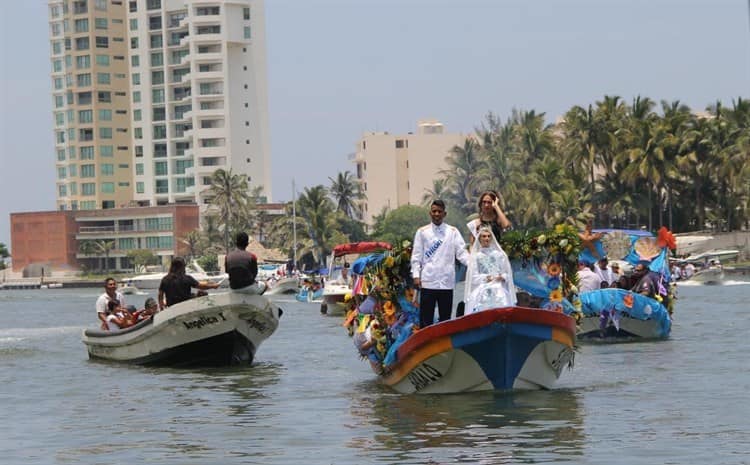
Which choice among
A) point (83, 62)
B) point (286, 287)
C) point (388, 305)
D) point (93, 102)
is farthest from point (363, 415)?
point (83, 62)

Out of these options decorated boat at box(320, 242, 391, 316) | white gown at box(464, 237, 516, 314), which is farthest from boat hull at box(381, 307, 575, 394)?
decorated boat at box(320, 242, 391, 316)

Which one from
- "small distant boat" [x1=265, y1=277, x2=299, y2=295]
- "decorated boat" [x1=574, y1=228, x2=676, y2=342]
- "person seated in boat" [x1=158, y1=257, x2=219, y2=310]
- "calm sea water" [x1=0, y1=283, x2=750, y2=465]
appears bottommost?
"small distant boat" [x1=265, y1=277, x2=299, y2=295]

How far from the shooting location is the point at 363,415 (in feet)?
57.8

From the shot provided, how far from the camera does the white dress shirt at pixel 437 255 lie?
1836 cm

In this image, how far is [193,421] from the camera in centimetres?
1767

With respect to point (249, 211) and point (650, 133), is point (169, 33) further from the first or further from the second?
point (650, 133)

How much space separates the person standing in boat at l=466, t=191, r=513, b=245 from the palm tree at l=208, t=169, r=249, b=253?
435 ft

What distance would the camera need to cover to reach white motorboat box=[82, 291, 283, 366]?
2412 cm

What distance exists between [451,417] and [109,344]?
459 inches

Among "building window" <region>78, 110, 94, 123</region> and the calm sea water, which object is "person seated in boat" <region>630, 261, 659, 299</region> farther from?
"building window" <region>78, 110, 94, 123</region>

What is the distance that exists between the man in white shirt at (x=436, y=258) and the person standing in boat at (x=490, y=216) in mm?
330

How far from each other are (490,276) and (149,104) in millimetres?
155946

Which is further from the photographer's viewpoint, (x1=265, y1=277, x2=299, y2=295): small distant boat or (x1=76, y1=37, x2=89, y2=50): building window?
(x1=76, y1=37, x2=89, y2=50): building window

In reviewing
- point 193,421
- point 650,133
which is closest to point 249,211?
point 650,133
